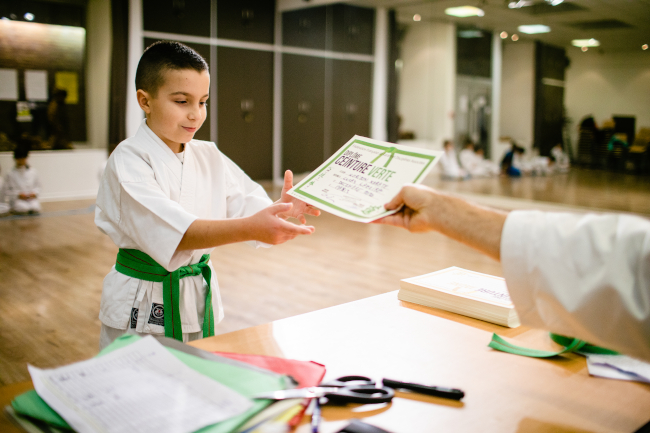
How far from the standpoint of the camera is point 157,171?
1.27 metres

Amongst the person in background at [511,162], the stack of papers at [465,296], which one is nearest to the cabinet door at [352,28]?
the person in background at [511,162]

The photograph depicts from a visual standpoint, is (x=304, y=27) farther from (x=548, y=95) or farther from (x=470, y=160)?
(x=548, y=95)

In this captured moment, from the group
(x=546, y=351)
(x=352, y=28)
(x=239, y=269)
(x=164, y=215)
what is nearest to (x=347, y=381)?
(x=546, y=351)

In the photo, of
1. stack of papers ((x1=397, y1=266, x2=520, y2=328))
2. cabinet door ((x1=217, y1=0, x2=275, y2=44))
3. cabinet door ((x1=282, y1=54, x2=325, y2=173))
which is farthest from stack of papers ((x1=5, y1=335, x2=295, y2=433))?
cabinet door ((x1=282, y1=54, x2=325, y2=173))

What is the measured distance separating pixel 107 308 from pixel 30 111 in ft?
22.5

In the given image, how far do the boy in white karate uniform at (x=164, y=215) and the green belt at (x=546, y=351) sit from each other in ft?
1.52

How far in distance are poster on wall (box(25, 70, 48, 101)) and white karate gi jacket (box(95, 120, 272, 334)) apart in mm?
6752

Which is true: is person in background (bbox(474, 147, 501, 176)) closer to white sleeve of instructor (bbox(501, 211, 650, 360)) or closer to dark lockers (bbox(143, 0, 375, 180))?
dark lockers (bbox(143, 0, 375, 180))

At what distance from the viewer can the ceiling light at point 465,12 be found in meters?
7.60

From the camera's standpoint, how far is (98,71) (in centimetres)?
770

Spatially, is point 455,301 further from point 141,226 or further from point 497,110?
point 497,110

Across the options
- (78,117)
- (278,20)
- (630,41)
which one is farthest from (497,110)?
(78,117)

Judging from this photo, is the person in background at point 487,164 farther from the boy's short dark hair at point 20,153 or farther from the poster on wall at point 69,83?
the boy's short dark hair at point 20,153

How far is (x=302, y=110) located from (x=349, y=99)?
3.09 ft
